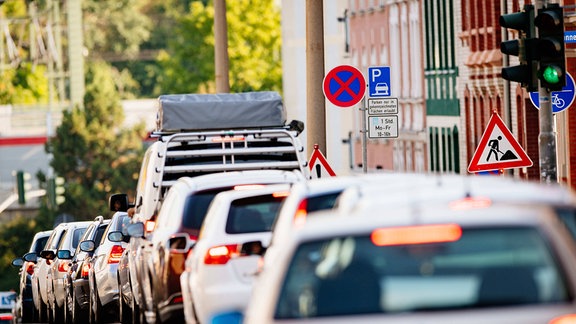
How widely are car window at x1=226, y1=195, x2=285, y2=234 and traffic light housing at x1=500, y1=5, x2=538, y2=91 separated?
6.11m

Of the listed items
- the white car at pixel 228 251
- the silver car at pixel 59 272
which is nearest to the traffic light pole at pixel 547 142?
the white car at pixel 228 251

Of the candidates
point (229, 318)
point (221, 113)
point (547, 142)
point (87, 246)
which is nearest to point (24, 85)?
point (221, 113)

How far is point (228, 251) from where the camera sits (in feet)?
52.4

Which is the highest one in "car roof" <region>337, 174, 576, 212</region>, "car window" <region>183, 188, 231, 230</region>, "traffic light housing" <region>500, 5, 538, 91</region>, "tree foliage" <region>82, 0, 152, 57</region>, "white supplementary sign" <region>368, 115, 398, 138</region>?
"tree foliage" <region>82, 0, 152, 57</region>

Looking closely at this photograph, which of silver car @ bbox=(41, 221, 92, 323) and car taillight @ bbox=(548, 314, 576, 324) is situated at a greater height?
car taillight @ bbox=(548, 314, 576, 324)

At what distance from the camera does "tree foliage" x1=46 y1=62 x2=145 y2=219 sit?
98438 mm

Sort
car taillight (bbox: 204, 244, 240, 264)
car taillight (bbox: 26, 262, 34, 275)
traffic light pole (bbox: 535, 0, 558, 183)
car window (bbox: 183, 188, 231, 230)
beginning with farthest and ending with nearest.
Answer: car taillight (bbox: 26, 262, 34, 275) → traffic light pole (bbox: 535, 0, 558, 183) → car window (bbox: 183, 188, 231, 230) → car taillight (bbox: 204, 244, 240, 264)

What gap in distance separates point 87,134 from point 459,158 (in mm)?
45822

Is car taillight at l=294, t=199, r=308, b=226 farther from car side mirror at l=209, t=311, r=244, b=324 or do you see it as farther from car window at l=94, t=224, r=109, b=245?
car window at l=94, t=224, r=109, b=245

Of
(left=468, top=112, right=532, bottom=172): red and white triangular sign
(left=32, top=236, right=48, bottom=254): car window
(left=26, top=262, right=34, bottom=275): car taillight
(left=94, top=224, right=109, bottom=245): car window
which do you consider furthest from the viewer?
(left=32, top=236, right=48, bottom=254): car window

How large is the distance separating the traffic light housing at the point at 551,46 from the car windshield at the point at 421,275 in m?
12.6

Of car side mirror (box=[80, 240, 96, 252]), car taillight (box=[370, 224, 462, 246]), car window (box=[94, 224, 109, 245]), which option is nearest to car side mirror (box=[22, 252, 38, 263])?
car window (box=[94, 224, 109, 245])

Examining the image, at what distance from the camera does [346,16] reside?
72812mm

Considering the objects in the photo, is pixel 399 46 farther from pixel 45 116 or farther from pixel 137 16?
pixel 137 16
